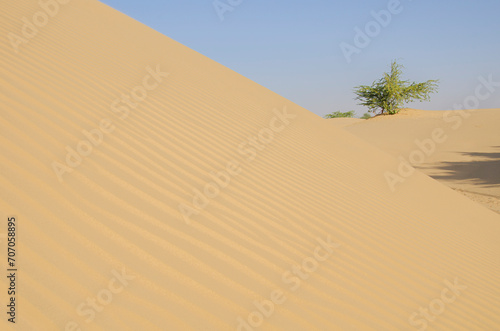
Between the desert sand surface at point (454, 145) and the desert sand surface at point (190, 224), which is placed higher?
the desert sand surface at point (454, 145)

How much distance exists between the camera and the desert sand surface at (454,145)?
36.3 ft

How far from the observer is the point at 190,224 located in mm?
2510

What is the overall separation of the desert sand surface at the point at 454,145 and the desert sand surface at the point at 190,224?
5697mm

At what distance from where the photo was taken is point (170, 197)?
2.73 meters

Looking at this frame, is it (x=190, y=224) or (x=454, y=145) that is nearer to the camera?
(x=190, y=224)

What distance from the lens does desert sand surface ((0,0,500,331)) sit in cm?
185

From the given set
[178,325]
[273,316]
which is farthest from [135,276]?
[273,316]

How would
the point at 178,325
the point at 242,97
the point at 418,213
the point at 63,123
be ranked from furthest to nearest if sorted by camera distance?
the point at 242,97, the point at 418,213, the point at 63,123, the point at 178,325

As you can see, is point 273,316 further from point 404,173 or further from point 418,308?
point 404,173

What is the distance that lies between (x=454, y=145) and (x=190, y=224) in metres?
16.5

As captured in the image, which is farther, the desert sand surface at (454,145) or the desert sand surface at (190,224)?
the desert sand surface at (454,145)

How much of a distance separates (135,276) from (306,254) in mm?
1257

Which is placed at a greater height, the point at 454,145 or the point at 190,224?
the point at 454,145

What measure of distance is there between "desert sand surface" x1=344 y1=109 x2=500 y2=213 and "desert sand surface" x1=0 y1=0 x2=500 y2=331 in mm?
5697
